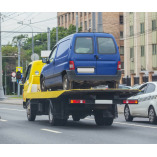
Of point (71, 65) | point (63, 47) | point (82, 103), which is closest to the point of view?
point (82, 103)

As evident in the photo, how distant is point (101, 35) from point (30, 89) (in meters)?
5.31

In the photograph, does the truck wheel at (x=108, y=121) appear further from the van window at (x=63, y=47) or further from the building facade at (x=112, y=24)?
the building facade at (x=112, y=24)

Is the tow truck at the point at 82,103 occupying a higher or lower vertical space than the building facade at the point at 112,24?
lower

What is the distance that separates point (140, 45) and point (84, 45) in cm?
4892

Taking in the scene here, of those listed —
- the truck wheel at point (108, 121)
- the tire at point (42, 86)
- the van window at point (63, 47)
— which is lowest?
the truck wheel at point (108, 121)

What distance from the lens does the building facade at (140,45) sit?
6119 centimetres

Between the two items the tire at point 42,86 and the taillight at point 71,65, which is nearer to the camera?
the taillight at point 71,65

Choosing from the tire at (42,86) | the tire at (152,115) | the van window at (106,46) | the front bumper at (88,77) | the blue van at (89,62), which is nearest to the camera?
the front bumper at (88,77)

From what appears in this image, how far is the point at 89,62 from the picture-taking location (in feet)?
54.2

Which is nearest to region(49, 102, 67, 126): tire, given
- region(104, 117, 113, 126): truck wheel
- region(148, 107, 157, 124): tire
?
region(104, 117, 113, 126): truck wheel

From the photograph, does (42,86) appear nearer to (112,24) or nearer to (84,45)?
(84,45)

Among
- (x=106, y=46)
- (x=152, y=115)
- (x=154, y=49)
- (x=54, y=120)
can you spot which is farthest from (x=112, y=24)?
(x=106, y=46)

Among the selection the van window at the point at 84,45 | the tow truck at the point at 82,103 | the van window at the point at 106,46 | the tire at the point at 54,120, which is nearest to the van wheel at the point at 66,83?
the tow truck at the point at 82,103

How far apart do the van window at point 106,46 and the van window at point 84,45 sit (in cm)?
27
